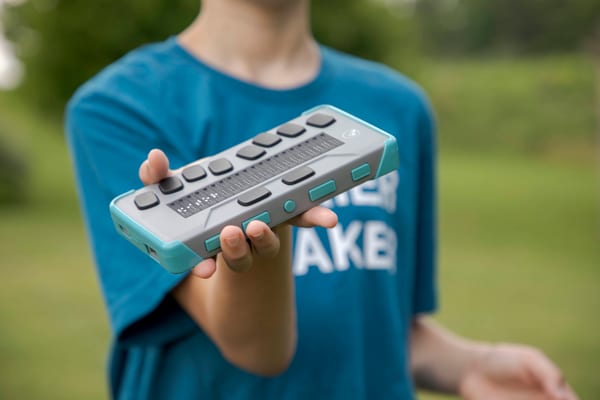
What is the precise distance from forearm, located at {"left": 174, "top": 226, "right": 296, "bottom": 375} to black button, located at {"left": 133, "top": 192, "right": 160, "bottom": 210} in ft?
0.36

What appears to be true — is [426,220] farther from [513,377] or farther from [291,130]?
[291,130]

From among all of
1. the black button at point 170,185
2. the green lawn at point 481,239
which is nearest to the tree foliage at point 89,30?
the green lawn at point 481,239

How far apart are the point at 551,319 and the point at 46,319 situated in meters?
4.15

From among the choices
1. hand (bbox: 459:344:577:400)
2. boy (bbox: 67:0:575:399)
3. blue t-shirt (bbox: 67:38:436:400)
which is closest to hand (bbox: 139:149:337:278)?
boy (bbox: 67:0:575:399)

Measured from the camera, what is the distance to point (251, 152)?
105 cm

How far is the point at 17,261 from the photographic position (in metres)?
7.88

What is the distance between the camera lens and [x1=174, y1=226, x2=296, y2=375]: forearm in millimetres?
990

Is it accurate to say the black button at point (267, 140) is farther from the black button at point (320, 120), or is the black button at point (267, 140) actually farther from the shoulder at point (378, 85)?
the shoulder at point (378, 85)

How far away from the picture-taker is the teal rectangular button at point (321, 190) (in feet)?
3.11

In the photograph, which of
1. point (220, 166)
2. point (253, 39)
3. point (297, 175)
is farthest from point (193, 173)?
point (253, 39)

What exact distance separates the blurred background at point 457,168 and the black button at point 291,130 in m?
4.63

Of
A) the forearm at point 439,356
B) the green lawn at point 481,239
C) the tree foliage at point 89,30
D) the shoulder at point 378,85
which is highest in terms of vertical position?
the shoulder at point 378,85

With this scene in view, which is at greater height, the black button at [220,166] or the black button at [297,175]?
the black button at [297,175]

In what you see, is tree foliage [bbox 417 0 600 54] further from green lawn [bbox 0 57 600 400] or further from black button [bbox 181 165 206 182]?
black button [bbox 181 165 206 182]
